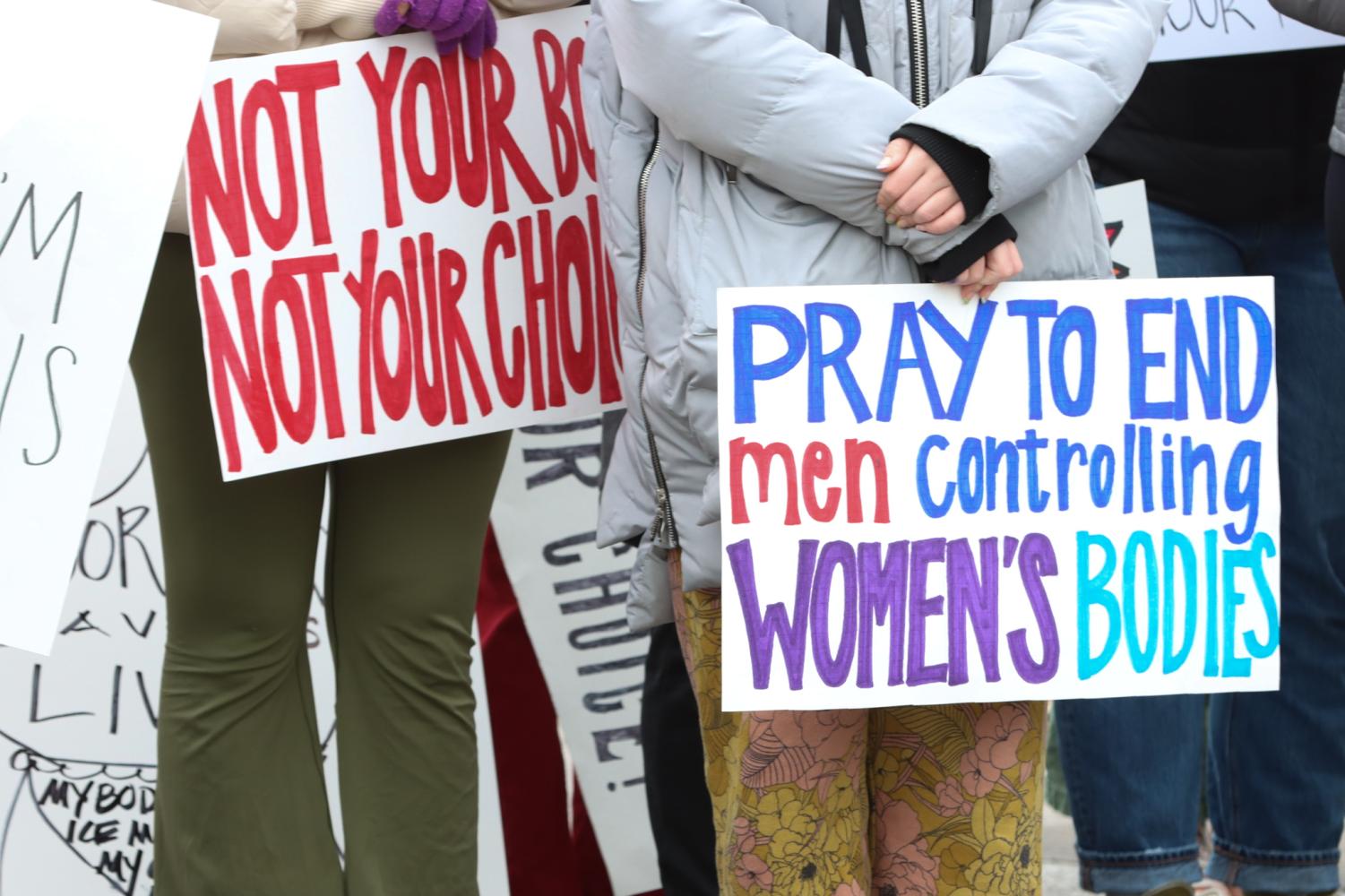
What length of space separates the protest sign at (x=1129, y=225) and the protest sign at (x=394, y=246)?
749mm

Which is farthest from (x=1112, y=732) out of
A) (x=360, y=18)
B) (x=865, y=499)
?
(x=360, y=18)

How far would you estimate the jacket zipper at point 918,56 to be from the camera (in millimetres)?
1872

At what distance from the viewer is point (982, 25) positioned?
1.91 metres

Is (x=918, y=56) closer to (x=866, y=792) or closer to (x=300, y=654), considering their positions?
(x=866, y=792)

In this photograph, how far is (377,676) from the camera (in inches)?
88.4

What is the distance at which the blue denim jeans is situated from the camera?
A: 2.66 metres

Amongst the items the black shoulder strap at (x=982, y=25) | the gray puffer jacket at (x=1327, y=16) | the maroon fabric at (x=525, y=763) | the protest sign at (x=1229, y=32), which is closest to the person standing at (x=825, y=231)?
the black shoulder strap at (x=982, y=25)

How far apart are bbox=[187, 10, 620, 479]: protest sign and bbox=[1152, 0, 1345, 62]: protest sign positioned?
861 mm

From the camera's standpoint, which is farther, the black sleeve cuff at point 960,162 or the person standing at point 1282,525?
the person standing at point 1282,525

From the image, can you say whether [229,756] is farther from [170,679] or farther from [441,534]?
[441,534]

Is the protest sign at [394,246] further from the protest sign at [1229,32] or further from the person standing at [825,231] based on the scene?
the protest sign at [1229,32]

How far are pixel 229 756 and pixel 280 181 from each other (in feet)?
2.18

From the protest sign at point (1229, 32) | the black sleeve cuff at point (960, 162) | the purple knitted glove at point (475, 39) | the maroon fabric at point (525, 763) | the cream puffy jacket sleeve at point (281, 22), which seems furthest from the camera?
the maroon fabric at point (525, 763)

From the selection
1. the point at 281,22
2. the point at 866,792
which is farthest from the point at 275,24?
the point at 866,792
